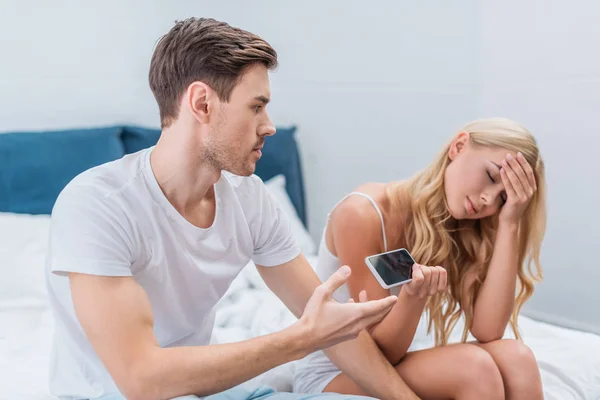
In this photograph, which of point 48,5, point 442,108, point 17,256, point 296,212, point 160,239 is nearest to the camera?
point 160,239

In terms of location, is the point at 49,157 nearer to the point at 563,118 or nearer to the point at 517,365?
the point at 517,365

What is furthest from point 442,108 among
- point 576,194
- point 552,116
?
point 576,194

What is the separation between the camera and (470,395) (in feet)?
4.58

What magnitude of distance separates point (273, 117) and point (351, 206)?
1.47 meters

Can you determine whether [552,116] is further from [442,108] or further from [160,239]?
[160,239]

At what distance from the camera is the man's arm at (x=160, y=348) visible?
110 centimetres

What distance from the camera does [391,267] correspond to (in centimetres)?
142

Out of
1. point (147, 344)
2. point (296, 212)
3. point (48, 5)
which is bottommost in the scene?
point (296, 212)

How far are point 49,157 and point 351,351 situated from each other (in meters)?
1.34

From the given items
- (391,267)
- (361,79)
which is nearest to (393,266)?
(391,267)

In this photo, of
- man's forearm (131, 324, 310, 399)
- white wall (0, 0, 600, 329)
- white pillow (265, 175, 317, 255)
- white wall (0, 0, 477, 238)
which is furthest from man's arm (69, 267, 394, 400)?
white wall (0, 0, 477, 238)

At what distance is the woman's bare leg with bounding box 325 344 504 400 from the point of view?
54.4 inches

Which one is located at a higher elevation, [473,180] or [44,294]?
[473,180]

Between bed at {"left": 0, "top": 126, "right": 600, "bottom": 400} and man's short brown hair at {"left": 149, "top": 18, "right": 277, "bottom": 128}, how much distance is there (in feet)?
1.99
